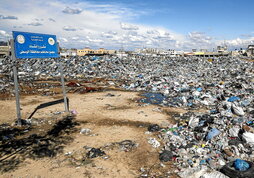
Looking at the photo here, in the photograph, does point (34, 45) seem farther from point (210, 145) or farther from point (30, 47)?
point (210, 145)

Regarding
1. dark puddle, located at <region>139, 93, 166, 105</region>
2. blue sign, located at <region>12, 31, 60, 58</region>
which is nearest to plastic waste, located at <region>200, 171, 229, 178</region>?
blue sign, located at <region>12, 31, 60, 58</region>

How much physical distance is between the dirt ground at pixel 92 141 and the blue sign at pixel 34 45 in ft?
7.66

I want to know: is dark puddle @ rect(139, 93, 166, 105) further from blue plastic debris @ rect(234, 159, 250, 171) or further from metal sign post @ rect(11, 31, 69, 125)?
blue plastic debris @ rect(234, 159, 250, 171)

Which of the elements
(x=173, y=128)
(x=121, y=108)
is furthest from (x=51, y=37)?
(x=173, y=128)

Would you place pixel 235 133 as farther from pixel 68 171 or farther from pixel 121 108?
pixel 121 108

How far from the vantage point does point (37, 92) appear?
11836 millimetres

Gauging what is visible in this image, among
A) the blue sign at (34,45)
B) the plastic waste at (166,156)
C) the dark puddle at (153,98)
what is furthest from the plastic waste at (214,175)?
the dark puddle at (153,98)

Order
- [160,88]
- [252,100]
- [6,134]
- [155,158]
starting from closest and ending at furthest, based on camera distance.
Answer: [155,158] → [6,134] → [252,100] → [160,88]

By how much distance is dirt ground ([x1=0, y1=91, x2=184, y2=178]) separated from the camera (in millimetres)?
4090

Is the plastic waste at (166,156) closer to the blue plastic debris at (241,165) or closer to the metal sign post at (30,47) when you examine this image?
the blue plastic debris at (241,165)

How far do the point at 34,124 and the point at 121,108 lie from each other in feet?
11.8

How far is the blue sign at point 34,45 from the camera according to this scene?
5.95 m

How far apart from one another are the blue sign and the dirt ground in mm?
2334

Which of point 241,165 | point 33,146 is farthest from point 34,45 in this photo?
point 241,165
